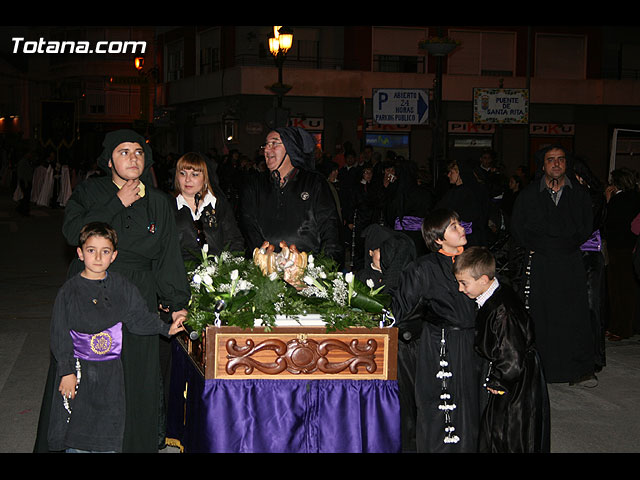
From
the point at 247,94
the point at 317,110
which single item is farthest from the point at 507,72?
the point at 247,94

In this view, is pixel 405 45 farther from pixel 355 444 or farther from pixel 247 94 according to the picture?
pixel 355 444

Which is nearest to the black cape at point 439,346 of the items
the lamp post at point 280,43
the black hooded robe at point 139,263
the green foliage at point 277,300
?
the green foliage at point 277,300

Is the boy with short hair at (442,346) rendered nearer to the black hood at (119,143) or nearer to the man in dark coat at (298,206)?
the man in dark coat at (298,206)

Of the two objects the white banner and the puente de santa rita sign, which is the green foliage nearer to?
the puente de santa rita sign

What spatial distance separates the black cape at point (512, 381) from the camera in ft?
16.9

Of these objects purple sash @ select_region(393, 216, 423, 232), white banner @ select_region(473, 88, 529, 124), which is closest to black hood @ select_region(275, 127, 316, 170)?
purple sash @ select_region(393, 216, 423, 232)

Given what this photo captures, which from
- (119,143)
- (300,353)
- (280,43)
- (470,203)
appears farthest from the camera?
(280,43)

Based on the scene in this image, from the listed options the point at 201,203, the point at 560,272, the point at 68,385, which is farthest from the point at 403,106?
the point at 68,385

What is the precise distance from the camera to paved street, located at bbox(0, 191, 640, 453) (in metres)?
6.75

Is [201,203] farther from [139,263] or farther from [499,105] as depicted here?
[499,105]

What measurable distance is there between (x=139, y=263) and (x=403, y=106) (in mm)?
11369

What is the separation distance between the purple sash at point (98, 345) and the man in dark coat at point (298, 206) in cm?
168

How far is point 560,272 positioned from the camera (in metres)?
8.43
